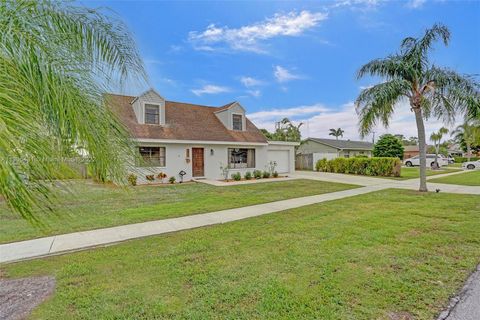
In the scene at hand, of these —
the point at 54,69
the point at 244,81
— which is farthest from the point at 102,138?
the point at 244,81

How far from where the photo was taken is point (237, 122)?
61.2ft

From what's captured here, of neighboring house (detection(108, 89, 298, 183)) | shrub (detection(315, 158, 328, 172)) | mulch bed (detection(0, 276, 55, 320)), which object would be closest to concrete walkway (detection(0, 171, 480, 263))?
mulch bed (detection(0, 276, 55, 320))

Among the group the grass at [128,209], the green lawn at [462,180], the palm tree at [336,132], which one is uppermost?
the palm tree at [336,132]

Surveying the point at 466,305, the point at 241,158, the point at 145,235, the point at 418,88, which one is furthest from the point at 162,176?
the point at 466,305

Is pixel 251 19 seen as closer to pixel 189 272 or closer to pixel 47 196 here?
pixel 189 272

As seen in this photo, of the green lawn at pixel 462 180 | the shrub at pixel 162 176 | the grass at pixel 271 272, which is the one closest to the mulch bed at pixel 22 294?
the grass at pixel 271 272

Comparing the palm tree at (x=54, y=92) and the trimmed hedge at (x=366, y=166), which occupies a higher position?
the palm tree at (x=54, y=92)

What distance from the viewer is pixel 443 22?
33.9ft

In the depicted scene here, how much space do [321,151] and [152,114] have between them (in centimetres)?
2159

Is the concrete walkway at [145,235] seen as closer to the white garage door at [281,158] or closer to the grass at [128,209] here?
the grass at [128,209]

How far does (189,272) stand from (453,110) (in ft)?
40.1

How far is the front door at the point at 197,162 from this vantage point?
16.2 metres

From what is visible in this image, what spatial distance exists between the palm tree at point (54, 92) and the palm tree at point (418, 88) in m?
10.8

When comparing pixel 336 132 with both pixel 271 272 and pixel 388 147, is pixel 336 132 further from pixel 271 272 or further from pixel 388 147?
pixel 271 272
